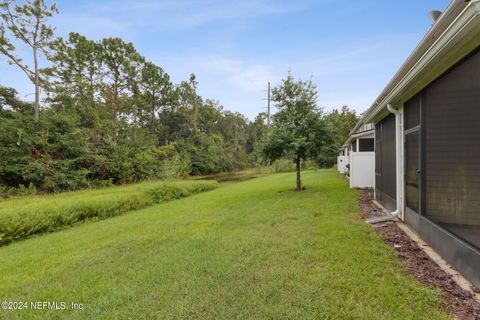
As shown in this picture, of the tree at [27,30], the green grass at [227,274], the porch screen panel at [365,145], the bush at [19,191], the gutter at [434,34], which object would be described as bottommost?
the bush at [19,191]

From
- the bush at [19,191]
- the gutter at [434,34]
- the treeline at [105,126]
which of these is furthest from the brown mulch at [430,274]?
the bush at [19,191]

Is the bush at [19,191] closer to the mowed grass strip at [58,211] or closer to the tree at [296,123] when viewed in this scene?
the mowed grass strip at [58,211]

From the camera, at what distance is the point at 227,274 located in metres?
2.97

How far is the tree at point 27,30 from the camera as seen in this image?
15.0m

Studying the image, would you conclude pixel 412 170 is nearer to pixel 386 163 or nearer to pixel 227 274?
pixel 386 163

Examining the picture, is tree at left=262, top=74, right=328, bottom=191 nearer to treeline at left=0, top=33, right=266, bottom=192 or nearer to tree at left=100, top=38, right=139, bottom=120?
treeline at left=0, top=33, right=266, bottom=192

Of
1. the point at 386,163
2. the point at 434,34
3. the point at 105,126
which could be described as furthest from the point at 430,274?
the point at 105,126

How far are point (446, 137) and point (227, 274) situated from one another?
10.8ft

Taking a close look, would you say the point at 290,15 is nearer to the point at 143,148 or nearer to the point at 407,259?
the point at 407,259

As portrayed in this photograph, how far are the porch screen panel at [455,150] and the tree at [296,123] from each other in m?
5.32

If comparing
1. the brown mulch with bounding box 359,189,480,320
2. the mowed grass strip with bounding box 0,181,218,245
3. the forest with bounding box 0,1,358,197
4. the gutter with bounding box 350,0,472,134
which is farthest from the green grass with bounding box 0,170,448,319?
the forest with bounding box 0,1,358,197

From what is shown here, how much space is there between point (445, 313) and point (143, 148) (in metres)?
24.0

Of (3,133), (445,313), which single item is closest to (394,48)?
(445,313)

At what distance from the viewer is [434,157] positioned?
3.53 metres
